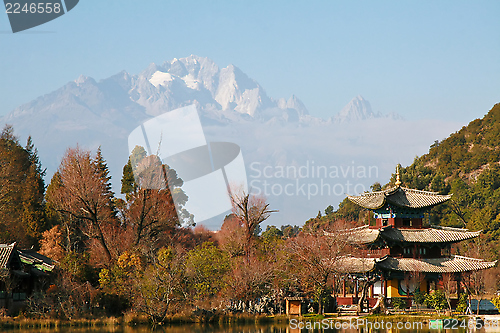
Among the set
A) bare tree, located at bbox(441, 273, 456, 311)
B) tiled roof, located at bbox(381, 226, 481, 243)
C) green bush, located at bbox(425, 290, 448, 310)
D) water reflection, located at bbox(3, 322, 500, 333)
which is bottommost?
water reflection, located at bbox(3, 322, 500, 333)

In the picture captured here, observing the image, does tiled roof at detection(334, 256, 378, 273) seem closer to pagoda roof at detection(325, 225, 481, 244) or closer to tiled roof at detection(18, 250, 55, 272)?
pagoda roof at detection(325, 225, 481, 244)

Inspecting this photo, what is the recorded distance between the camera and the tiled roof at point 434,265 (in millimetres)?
39562

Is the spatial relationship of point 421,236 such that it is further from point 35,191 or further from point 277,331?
point 35,191

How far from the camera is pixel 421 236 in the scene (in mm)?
41469

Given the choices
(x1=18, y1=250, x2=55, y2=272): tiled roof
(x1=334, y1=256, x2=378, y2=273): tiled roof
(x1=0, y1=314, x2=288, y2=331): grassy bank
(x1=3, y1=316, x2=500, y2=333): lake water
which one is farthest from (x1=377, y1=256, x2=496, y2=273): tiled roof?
(x1=18, y1=250, x2=55, y2=272): tiled roof

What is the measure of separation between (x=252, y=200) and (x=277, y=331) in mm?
15692

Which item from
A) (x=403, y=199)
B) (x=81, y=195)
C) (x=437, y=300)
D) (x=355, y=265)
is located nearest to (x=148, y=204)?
(x=81, y=195)

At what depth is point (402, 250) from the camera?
41.4 metres

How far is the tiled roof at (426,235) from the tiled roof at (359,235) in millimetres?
842

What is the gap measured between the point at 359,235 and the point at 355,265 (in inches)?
114

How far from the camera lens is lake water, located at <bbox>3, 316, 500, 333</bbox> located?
29.0m

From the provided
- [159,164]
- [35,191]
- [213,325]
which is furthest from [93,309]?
[159,164]

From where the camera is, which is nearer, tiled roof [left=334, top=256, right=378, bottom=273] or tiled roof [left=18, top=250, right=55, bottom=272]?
tiled roof [left=18, top=250, right=55, bottom=272]

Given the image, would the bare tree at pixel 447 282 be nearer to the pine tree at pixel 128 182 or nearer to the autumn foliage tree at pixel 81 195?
the autumn foliage tree at pixel 81 195
